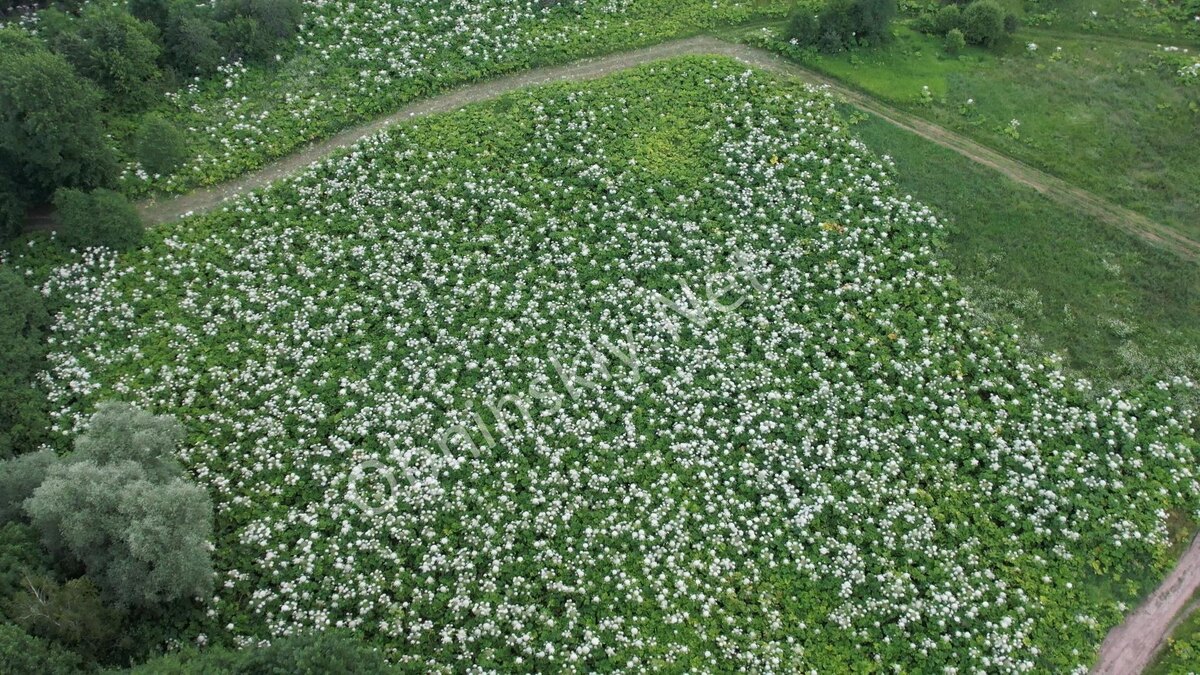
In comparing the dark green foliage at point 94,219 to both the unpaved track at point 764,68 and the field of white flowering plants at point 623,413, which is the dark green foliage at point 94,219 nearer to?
the field of white flowering plants at point 623,413

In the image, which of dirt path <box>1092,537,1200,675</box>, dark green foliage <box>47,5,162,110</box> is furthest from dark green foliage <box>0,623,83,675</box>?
dirt path <box>1092,537,1200,675</box>

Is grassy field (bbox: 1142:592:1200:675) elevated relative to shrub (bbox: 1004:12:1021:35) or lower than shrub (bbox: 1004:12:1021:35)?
lower

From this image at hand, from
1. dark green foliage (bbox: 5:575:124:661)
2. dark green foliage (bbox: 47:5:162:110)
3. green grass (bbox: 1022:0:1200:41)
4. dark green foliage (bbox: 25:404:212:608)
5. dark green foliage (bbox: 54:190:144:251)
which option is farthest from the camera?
green grass (bbox: 1022:0:1200:41)

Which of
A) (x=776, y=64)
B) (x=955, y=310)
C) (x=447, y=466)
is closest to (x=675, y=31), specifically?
(x=776, y=64)

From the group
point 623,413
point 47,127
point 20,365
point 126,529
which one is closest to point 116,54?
point 47,127

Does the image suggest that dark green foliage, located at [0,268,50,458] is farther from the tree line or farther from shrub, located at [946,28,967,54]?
shrub, located at [946,28,967,54]

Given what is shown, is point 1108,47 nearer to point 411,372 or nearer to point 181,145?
point 411,372
